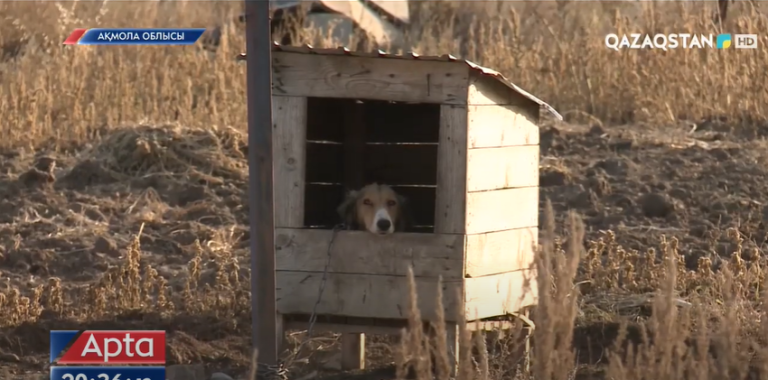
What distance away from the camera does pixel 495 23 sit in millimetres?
12461

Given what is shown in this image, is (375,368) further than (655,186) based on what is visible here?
No

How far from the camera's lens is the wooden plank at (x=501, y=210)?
4.96 meters

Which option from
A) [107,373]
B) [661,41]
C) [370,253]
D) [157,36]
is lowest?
[107,373]

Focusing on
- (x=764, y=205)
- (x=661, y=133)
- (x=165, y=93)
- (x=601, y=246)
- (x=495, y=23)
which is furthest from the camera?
(x=495, y=23)

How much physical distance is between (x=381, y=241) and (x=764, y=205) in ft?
11.8

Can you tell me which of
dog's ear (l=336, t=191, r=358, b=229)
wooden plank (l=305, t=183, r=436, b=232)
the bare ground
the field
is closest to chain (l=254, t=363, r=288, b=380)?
the field

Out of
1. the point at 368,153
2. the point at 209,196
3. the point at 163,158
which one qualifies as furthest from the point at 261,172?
the point at 163,158

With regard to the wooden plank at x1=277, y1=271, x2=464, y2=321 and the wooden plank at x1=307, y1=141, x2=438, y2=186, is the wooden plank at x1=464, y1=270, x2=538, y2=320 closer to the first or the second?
the wooden plank at x1=277, y1=271, x2=464, y2=321

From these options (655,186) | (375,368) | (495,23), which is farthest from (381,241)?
(495,23)

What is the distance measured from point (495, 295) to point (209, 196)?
3.30m

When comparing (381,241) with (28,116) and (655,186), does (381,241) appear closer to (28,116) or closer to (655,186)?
(655,186)

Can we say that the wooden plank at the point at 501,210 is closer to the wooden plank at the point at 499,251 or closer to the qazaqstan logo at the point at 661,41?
the wooden plank at the point at 499,251

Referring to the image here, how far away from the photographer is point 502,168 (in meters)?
5.19

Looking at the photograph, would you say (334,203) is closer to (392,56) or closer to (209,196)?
(392,56)
